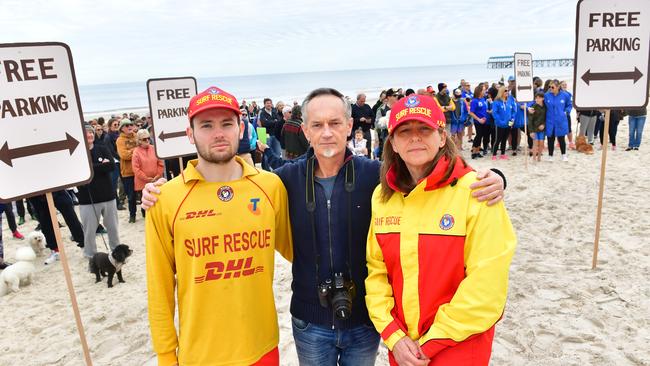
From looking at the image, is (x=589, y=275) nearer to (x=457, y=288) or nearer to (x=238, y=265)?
(x=457, y=288)

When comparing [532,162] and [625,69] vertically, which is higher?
[625,69]

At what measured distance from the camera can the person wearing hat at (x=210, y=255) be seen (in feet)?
6.97

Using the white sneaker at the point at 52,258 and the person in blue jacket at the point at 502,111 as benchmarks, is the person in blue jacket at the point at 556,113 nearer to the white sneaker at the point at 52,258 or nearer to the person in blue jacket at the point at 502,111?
the person in blue jacket at the point at 502,111

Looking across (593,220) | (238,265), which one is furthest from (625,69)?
(238,265)

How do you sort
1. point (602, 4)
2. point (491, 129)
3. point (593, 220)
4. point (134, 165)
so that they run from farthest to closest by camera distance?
point (491, 129)
point (134, 165)
point (593, 220)
point (602, 4)

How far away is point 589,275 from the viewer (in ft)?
16.2

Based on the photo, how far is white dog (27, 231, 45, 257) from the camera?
7.28 metres

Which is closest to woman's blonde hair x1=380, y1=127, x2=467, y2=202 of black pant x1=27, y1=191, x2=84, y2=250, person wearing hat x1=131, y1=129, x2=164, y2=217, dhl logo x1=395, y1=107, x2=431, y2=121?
dhl logo x1=395, y1=107, x2=431, y2=121

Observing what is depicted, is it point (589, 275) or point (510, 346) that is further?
point (589, 275)

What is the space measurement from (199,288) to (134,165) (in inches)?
289

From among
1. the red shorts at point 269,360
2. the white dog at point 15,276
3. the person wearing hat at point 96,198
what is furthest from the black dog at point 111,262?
the red shorts at point 269,360

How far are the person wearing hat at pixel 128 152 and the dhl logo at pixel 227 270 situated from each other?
8002 millimetres

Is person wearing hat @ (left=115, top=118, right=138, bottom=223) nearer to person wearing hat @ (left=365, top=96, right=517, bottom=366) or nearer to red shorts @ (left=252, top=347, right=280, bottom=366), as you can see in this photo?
red shorts @ (left=252, top=347, right=280, bottom=366)

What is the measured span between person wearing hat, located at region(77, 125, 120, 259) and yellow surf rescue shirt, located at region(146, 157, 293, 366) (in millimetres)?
5242
